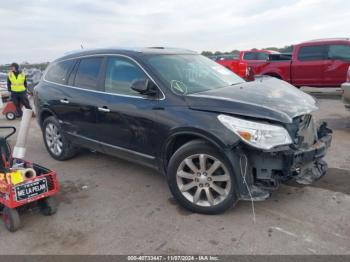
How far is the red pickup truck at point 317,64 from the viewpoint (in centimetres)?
1086

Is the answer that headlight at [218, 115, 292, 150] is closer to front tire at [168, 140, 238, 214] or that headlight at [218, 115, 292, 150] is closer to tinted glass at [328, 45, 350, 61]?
front tire at [168, 140, 238, 214]

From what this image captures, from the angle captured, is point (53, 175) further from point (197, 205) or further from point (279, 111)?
point (279, 111)

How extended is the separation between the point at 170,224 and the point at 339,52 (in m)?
9.85

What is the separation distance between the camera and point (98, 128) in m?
4.68

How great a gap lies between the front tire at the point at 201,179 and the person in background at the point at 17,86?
8691mm

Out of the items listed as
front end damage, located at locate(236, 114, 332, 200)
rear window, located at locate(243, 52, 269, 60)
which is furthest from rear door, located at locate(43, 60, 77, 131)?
rear window, located at locate(243, 52, 269, 60)

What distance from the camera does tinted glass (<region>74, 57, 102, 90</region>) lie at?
15.6 feet

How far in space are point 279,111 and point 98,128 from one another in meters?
2.52

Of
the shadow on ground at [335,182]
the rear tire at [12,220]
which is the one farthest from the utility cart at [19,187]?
the shadow on ground at [335,182]

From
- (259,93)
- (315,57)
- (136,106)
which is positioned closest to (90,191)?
(136,106)

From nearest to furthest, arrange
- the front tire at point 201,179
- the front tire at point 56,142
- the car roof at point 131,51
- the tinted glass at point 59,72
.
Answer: the front tire at point 201,179
the car roof at point 131,51
the tinted glass at point 59,72
the front tire at point 56,142

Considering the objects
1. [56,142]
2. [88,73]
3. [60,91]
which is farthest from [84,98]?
[56,142]

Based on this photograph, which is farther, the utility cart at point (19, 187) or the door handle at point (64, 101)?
the door handle at point (64, 101)

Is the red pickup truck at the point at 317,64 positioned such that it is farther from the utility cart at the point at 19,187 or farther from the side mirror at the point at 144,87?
the utility cart at the point at 19,187
